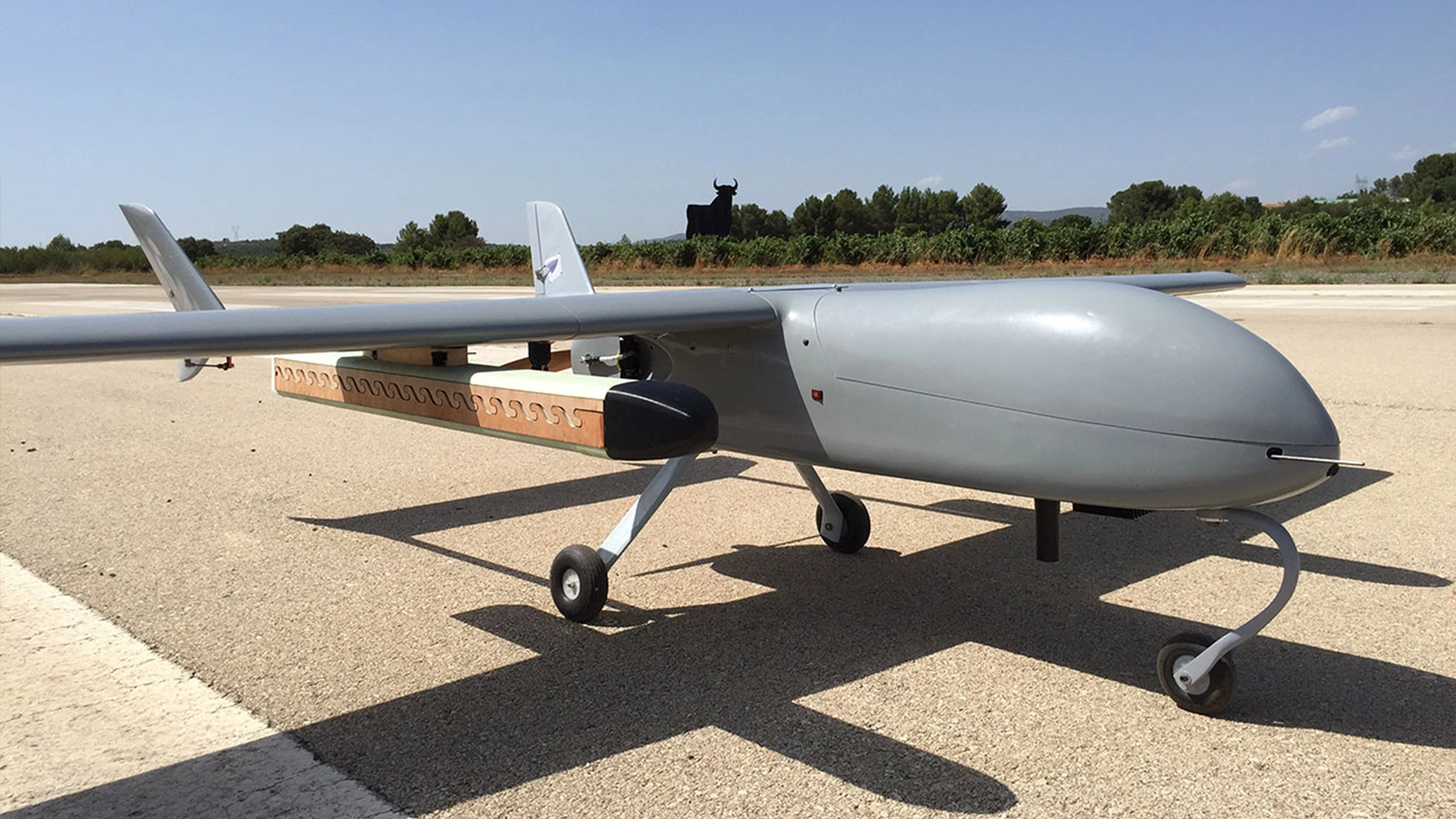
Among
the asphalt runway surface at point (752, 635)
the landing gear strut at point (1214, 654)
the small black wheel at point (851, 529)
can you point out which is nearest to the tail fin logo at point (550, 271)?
the asphalt runway surface at point (752, 635)

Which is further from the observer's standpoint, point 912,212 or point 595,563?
point 912,212

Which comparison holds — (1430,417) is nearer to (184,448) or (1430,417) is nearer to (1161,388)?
(1161,388)

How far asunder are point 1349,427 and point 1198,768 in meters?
8.23

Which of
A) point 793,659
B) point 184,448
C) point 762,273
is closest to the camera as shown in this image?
point 793,659

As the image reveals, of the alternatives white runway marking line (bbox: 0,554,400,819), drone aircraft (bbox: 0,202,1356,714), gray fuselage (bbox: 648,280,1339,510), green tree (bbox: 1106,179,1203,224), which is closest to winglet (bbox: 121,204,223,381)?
drone aircraft (bbox: 0,202,1356,714)

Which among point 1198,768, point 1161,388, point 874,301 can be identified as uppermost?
point 874,301

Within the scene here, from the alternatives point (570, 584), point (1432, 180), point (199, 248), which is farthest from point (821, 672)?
point (1432, 180)

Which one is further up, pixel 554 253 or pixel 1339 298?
pixel 554 253

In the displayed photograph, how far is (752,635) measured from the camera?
588 centimetres

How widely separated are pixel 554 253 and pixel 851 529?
3562 mm

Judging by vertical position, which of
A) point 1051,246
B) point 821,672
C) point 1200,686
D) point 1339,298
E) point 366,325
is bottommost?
point 821,672

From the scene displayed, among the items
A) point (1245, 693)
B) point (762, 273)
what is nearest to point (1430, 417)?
point (1245, 693)

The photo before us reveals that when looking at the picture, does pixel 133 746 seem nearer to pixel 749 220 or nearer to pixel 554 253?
pixel 554 253

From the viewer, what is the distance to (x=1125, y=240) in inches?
1708
